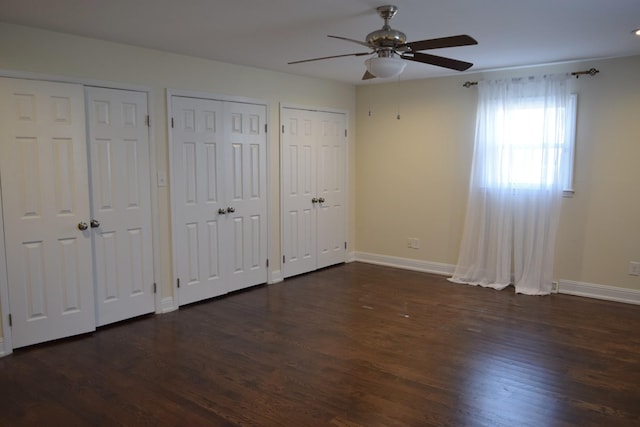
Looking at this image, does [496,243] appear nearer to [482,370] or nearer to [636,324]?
[636,324]

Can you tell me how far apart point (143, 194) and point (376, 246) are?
11.0ft

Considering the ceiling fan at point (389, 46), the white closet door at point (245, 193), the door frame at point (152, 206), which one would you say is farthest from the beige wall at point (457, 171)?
the door frame at point (152, 206)

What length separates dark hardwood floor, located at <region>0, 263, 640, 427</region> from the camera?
2.67 m

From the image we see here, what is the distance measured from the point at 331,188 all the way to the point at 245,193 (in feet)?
4.80

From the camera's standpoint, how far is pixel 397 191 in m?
6.16

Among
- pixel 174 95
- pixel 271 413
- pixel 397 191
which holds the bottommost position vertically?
pixel 271 413

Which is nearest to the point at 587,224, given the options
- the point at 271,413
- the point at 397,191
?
the point at 397,191

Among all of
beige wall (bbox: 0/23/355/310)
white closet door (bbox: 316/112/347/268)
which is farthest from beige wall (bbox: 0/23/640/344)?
white closet door (bbox: 316/112/347/268)

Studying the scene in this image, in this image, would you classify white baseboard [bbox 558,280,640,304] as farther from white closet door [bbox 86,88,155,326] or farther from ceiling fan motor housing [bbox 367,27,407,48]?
white closet door [bbox 86,88,155,326]

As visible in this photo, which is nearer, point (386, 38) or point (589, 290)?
point (386, 38)

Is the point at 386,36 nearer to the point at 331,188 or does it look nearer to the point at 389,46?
the point at 389,46

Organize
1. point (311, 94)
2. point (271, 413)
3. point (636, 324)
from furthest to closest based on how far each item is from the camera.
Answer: point (311, 94) < point (636, 324) < point (271, 413)

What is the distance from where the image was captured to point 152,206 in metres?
4.23

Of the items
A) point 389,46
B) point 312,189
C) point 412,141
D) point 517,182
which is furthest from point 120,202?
Result: point 517,182
